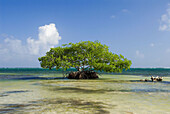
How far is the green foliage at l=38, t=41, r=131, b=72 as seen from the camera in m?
37.2

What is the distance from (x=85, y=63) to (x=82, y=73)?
87.4 inches

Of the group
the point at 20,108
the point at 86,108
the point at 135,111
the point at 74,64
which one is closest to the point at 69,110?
the point at 86,108

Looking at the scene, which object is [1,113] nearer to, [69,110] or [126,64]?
[69,110]

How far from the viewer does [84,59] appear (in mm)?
37812

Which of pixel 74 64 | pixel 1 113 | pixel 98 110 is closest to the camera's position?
pixel 1 113

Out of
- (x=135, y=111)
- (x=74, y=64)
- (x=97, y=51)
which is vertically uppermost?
(x=97, y=51)

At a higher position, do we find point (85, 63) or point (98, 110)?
point (85, 63)

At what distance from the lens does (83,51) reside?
127 ft

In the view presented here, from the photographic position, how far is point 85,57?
37.8m

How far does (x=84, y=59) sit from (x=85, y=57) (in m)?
0.47

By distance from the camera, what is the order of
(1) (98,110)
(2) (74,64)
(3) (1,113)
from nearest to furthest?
(3) (1,113) < (1) (98,110) < (2) (74,64)

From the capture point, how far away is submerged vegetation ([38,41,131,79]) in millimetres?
37281

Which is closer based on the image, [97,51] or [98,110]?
[98,110]

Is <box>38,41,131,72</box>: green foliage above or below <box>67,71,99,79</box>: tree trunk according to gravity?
above
